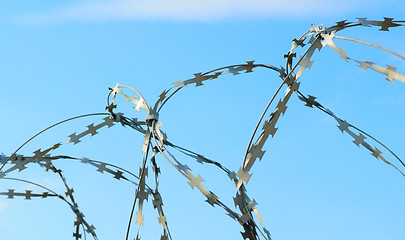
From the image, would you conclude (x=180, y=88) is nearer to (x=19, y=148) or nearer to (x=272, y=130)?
(x=272, y=130)

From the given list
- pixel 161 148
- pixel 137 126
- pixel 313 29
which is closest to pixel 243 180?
pixel 161 148

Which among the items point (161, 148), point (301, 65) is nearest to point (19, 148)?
point (161, 148)

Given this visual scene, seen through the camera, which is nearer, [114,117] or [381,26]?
[381,26]

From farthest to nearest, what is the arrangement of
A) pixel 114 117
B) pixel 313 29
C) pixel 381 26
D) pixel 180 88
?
1. pixel 114 117
2. pixel 180 88
3. pixel 313 29
4. pixel 381 26

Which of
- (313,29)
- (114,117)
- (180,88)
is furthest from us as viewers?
(114,117)

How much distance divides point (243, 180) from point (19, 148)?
4.87 meters

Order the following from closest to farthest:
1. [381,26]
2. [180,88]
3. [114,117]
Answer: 1. [381,26]
2. [180,88]
3. [114,117]

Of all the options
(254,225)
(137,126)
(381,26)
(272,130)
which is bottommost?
(254,225)

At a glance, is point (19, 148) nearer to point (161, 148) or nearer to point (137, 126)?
point (137, 126)

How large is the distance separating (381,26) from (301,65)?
3.89 ft

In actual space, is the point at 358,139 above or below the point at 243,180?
above

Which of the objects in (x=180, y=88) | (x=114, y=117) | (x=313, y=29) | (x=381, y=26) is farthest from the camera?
(x=114, y=117)

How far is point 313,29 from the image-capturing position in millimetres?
9914

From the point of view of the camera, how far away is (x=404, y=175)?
37.2ft
